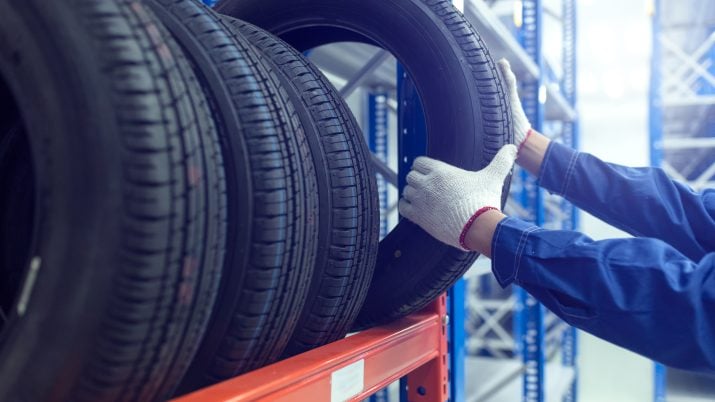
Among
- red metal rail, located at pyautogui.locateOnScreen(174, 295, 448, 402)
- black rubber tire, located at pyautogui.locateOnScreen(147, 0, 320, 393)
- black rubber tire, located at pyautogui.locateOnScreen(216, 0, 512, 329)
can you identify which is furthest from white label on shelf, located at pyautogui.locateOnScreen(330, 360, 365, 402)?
black rubber tire, located at pyautogui.locateOnScreen(216, 0, 512, 329)

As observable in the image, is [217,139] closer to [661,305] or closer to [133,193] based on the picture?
[133,193]

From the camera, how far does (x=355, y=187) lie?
0.89m

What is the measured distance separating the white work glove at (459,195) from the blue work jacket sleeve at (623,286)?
54 mm

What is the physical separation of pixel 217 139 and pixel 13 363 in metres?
0.29

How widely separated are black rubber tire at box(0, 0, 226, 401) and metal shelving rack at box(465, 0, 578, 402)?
1190 millimetres

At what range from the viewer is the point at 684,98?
3982 mm

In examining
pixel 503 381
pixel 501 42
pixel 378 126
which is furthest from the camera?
pixel 503 381

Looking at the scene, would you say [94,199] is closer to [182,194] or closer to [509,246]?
[182,194]

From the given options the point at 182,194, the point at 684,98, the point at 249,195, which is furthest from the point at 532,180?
the point at 182,194

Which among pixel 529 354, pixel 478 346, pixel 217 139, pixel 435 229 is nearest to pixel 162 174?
pixel 217 139

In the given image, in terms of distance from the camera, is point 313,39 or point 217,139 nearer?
point 217,139

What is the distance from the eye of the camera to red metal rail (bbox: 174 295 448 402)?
671 mm

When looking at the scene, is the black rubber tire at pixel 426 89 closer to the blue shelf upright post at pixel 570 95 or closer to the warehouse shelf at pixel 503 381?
the warehouse shelf at pixel 503 381

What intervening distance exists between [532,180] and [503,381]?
1.04 metres
